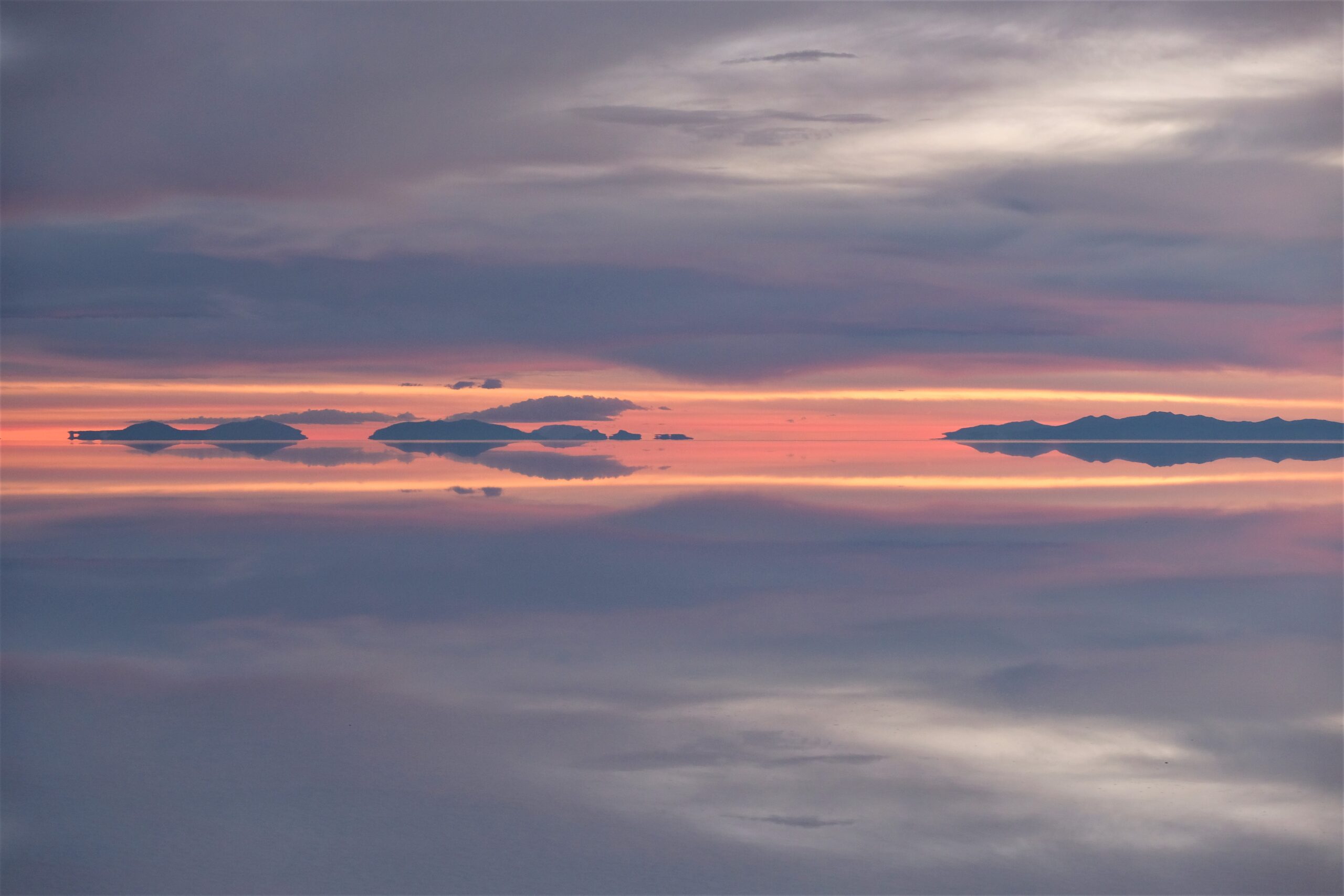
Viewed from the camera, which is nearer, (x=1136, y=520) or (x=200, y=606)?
(x=200, y=606)

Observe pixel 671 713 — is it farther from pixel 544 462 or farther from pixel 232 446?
pixel 232 446

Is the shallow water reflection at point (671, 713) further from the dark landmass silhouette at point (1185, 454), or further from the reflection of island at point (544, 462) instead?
the dark landmass silhouette at point (1185, 454)

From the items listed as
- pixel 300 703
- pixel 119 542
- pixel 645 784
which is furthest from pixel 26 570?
pixel 645 784

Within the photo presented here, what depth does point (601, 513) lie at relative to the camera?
2180cm

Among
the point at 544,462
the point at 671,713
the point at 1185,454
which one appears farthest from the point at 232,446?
the point at 671,713

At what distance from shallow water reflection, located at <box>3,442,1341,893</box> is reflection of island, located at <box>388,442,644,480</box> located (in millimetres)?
17531

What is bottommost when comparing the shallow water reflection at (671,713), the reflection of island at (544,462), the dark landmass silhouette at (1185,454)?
the shallow water reflection at (671,713)

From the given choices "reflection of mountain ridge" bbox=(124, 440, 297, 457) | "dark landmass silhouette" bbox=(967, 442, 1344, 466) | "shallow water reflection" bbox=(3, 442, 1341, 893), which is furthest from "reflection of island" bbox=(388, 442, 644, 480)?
"dark landmass silhouette" bbox=(967, 442, 1344, 466)

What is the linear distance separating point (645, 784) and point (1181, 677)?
4.99 meters

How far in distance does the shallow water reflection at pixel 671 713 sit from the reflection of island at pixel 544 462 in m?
17.5

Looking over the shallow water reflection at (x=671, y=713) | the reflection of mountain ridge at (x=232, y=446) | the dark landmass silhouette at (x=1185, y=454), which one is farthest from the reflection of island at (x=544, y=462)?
the dark landmass silhouette at (x=1185, y=454)

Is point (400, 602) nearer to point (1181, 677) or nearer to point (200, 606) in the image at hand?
point (200, 606)

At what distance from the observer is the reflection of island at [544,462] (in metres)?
36.5

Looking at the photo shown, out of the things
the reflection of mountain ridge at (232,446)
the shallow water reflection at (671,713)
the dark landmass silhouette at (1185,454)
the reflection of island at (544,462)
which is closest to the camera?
the shallow water reflection at (671,713)
